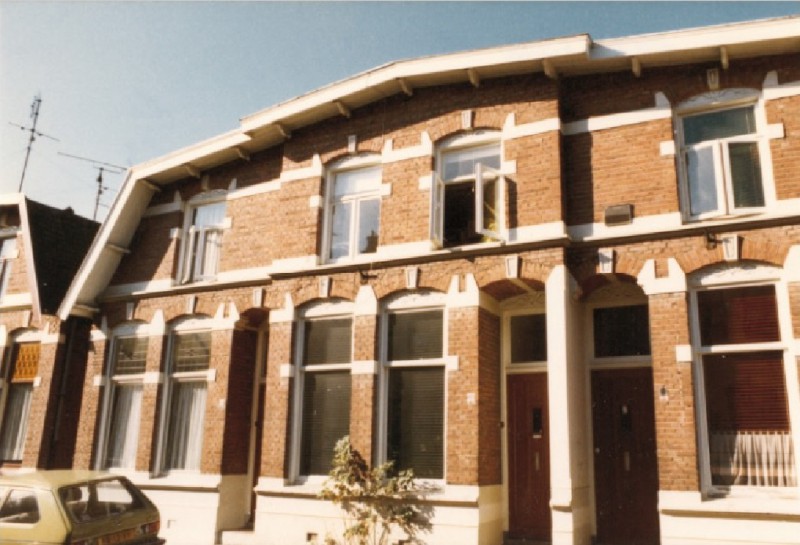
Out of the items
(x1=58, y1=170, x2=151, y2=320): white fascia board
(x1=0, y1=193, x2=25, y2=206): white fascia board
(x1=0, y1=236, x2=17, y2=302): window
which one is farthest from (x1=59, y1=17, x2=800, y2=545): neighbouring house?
(x1=0, y1=236, x2=17, y2=302): window

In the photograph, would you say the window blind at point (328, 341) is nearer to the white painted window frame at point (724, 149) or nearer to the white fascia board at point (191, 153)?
the white fascia board at point (191, 153)

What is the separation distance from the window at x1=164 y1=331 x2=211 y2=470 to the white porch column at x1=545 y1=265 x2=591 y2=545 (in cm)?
707

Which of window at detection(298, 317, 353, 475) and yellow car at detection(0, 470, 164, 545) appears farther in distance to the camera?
window at detection(298, 317, 353, 475)

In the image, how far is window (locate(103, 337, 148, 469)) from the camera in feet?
45.1

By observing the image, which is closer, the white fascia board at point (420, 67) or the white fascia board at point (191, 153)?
the white fascia board at point (420, 67)

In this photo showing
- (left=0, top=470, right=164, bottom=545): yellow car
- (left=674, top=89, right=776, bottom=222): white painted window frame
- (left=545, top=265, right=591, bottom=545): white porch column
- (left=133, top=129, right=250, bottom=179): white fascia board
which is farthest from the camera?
(left=133, top=129, right=250, bottom=179): white fascia board

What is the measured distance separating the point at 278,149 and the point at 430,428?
689 cm

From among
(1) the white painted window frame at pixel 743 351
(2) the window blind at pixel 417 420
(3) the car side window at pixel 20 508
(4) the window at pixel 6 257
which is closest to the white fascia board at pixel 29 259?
(4) the window at pixel 6 257

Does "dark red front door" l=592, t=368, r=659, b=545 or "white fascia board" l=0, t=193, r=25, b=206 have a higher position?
"white fascia board" l=0, t=193, r=25, b=206

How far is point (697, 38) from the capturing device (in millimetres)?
9805

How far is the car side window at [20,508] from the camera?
312 inches

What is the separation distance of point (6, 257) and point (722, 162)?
16335mm

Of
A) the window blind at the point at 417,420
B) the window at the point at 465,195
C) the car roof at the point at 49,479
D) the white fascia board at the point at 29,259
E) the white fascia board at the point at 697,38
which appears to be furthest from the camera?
the white fascia board at the point at 29,259

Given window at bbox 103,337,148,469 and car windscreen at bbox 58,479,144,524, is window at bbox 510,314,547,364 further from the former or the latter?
window at bbox 103,337,148,469
